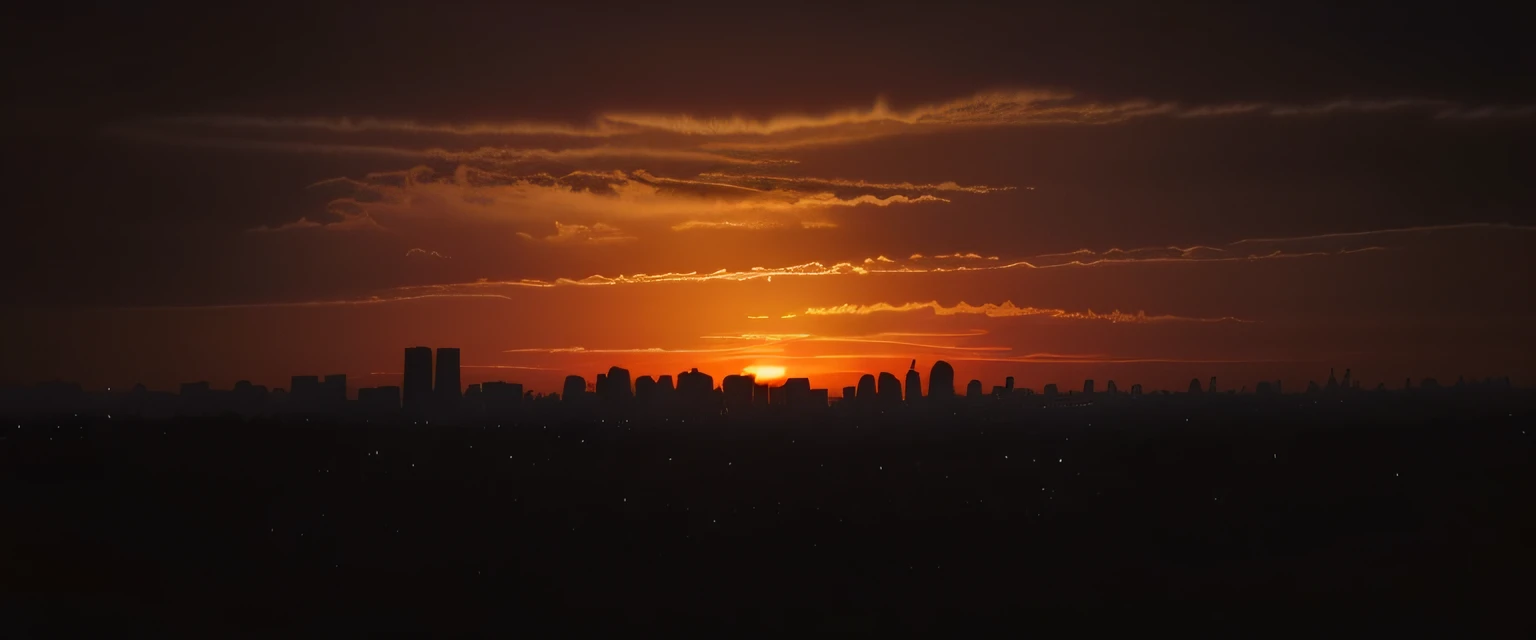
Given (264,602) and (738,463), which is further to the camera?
(738,463)

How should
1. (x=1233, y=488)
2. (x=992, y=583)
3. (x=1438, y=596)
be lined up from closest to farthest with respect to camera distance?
1. (x=1438, y=596)
2. (x=992, y=583)
3. (x=1233, y=488)

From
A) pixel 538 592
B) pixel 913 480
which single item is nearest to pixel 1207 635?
pixel 538 592

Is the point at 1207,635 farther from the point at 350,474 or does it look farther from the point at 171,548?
the point at 350,474

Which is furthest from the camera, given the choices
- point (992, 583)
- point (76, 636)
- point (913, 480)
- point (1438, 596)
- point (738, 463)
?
point (738, 463)

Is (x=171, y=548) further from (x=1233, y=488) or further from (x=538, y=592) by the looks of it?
(x=1233, y=488)

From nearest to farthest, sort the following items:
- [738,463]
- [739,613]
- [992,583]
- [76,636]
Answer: [76,636], [739,613], [992,583], [738,463]

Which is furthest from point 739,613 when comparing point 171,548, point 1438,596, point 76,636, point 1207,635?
point 171,548
